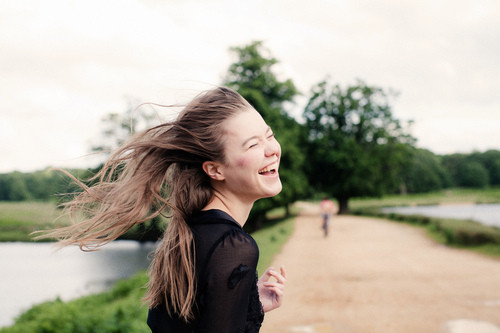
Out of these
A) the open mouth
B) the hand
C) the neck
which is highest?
the open mouth

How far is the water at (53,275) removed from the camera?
14242 millimetres

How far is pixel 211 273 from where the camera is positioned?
129 cm

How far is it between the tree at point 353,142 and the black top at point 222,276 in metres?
38.7

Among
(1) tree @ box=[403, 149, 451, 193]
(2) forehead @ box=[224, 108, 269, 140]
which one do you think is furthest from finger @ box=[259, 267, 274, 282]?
(1) tree @ box=[403, 149, 451, 193]

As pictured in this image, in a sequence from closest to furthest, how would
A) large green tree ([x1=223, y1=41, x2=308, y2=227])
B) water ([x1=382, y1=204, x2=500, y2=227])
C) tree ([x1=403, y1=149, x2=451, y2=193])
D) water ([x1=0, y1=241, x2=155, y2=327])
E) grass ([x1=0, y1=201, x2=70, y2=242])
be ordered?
water ([x1=0, y1=241, x2=155, y2=327]) → water ([x1=382, y1=204, x2=500, y2=227]) → large green tree ([x1=223, y1=41, x2=308, y2=227]) → grass ([x1=0, y1=201, x2=70, y2=242]) → tree ([x1=403, y1=149, x2=451, y2=193])

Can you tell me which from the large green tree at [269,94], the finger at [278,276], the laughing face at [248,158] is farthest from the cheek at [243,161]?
the large green tree at [269,94]

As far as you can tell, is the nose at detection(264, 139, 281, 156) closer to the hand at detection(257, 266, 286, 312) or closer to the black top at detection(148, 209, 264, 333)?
the black top at detection(148, 209, 264, 333)

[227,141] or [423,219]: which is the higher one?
[227,141]

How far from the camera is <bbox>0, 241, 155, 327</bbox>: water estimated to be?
46.7 feet

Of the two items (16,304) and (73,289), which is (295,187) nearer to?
(73,289)

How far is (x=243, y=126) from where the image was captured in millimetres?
1622

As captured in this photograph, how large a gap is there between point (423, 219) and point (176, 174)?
85.4ft

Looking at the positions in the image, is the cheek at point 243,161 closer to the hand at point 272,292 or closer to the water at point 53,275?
the hand at point 272,292

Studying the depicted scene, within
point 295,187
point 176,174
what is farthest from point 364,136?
point 176,174
